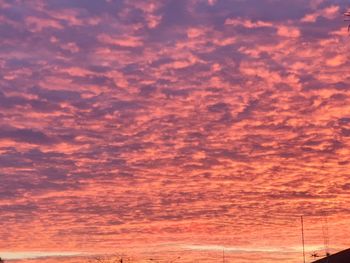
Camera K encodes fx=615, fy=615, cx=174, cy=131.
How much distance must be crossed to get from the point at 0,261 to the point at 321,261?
128648 mm

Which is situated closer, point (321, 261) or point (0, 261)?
point (321, 261)

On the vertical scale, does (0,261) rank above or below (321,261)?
above

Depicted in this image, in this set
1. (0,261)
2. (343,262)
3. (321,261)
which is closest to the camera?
(343,262)

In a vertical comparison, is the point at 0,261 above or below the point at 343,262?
above

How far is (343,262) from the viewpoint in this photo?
64312mm

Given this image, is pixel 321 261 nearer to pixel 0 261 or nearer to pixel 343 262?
pixel 343 262

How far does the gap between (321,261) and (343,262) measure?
19.5 feet

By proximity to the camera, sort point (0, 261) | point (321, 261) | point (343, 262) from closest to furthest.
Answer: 1. point (343, 262)
2. point (321, 261)
3. point (0, 261)

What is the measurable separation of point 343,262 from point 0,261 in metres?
134

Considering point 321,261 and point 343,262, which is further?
point 321,261

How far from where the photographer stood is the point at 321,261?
70062mm

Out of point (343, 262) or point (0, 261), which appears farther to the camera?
point (0, 261)

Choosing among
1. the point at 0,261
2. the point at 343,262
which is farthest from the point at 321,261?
the point at 0,261
